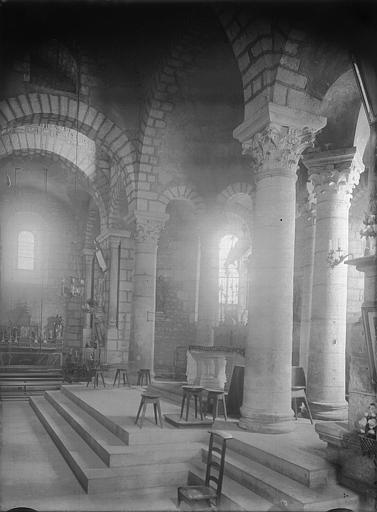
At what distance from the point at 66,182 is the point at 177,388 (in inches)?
494

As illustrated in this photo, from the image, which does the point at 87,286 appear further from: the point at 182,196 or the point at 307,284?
the point at 307,284

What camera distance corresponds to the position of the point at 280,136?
23.3ft

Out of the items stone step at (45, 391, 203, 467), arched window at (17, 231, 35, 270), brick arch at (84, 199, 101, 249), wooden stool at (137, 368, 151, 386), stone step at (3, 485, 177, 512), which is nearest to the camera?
stone step at (3, 485, 177, 512)

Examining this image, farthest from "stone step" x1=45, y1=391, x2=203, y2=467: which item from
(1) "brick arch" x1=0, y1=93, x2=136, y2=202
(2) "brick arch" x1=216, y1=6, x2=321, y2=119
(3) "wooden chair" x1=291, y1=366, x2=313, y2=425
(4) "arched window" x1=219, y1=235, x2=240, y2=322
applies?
(4) "arched window" x1=219, y1=235, x2=240, y2=322

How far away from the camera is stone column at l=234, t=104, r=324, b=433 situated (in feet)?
22.8

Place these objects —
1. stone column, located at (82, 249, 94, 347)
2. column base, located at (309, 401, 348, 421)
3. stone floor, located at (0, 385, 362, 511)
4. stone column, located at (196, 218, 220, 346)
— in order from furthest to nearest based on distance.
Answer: stone column, located at (82, 249, 94, 347) < stone column, located at (196, 218, 220, 346) < column base, located at (309, 401, 348, 421) < stone floor, located at (0, 385, 362, 511)

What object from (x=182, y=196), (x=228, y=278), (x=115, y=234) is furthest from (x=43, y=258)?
(x=182, y=196)

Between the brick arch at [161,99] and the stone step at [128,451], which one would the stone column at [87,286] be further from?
the stone step at [128,451]

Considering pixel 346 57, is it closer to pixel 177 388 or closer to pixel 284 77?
pixel 284 77

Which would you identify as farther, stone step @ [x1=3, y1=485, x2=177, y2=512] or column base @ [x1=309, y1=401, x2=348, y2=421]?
→ column base @ [x1=309, y1=401, x2=348, y2=421]

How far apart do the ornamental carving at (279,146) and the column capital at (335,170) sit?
1.83m

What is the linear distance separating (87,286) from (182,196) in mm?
8837

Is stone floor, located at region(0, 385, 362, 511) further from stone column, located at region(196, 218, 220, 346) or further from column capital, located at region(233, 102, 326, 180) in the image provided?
stone column, located at region(196, 218, 220, 346)

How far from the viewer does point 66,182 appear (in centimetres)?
2111
